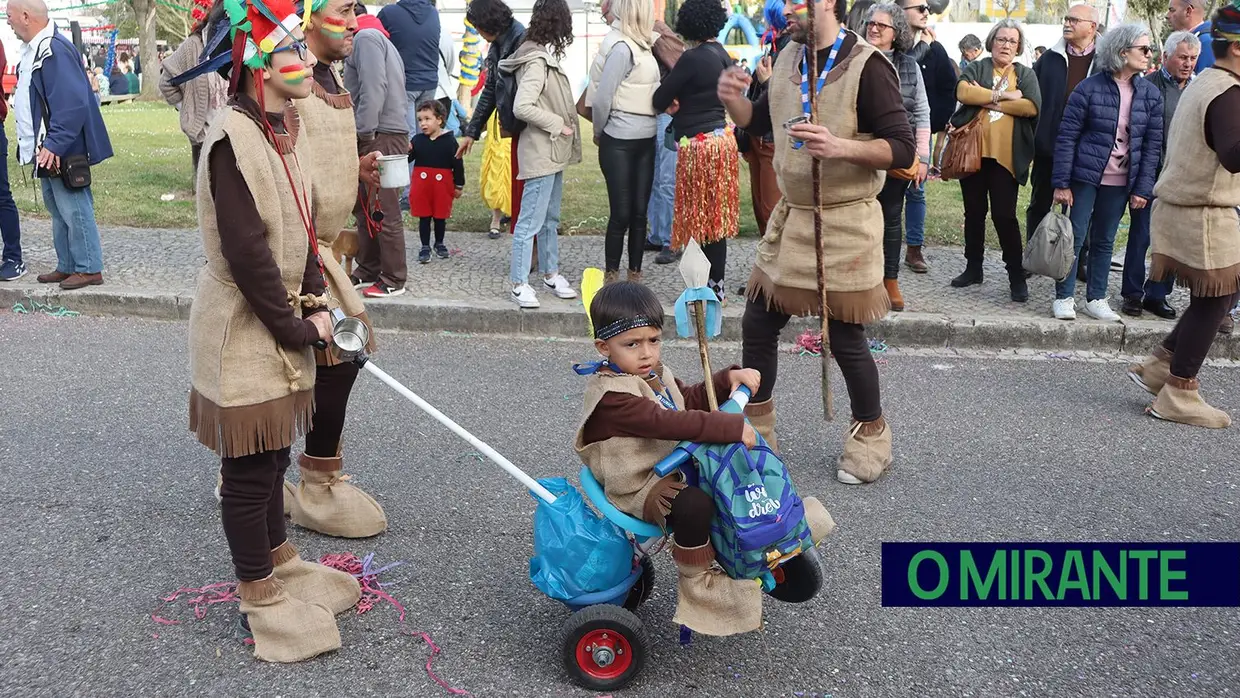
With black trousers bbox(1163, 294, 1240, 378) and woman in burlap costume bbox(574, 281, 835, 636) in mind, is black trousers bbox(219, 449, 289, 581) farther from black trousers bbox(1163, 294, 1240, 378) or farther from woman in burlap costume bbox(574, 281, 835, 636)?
black trousers bbox(1163, 294, 1240, 378)

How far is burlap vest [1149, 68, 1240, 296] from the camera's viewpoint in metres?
5.02

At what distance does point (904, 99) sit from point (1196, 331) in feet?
7.56

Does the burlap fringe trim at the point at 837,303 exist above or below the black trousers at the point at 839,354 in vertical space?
above

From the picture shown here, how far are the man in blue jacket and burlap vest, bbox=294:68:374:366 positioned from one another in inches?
168

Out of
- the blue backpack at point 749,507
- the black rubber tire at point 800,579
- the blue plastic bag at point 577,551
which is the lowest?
the black rubber tire at point 800,579

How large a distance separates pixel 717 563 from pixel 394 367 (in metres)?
A: 3.41

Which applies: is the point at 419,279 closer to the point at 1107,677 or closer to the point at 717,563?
the point at 717,563

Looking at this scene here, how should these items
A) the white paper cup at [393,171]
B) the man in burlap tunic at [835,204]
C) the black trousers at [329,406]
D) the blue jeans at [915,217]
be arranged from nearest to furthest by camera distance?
the black trousers at [329,406]
the man in burlap tunic at [835,204]
the white paper cup at [393,171]
the blue jeans at [915,217]

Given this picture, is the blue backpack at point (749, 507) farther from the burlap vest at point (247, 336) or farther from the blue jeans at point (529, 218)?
the blue jeans at point (529, 218)

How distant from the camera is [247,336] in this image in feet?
9.77

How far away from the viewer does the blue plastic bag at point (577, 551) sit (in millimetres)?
3010

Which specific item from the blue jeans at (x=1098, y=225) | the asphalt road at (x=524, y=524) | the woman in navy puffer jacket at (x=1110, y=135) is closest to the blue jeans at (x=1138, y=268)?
the blue jeans at (x=1098, y=225)

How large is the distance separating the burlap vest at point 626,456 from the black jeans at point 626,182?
4134mm

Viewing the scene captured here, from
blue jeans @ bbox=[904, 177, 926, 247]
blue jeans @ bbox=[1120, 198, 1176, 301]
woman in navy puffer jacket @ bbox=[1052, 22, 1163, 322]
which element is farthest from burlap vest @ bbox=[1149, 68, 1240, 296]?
blue jeans @ bbox=[904, 177, 926, 247]
